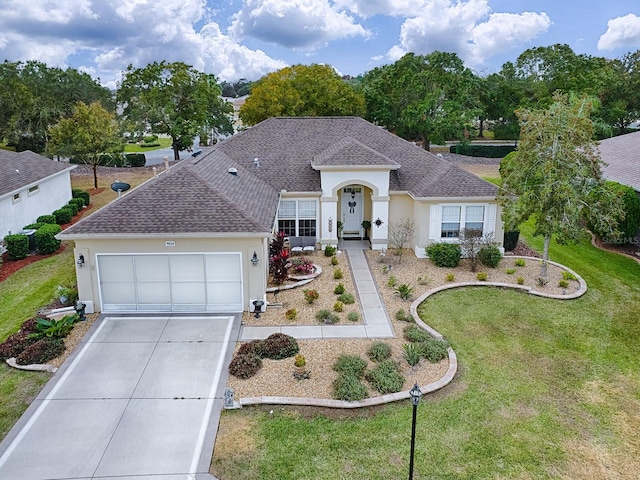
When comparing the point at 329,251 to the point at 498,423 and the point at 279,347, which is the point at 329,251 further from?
the point at 498,423

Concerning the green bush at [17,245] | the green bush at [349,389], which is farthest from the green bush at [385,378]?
the green bush at [17,245]

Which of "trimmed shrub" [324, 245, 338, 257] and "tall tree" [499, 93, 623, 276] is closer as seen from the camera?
"tall tree" [499, 93, 623, 276]

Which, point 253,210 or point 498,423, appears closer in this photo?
point 498,423

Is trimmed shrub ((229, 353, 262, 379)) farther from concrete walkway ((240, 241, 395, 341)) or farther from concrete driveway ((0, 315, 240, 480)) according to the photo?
concrete walkway ((240, 241, 395, 341))

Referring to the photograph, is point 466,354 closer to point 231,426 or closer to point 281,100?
point 231,426

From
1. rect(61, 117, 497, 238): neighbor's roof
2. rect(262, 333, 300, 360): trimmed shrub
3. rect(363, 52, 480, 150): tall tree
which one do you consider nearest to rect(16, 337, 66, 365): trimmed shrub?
rect(61, 117, 497, 238): neighbor's roof

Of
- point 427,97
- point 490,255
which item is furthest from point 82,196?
point 427,97
